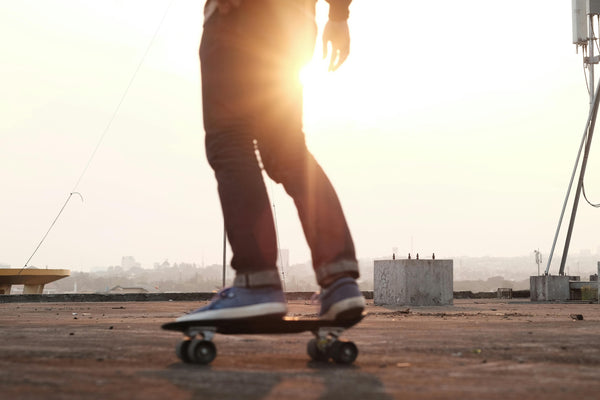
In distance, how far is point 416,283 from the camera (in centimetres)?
1020

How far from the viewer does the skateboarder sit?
235cm

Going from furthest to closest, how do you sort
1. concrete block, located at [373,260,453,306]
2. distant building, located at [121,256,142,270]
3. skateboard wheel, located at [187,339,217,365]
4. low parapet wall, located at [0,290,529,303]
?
distant building, located at [121,256,142,270] < low parapet wall, located at [0,290,529,303] < concrete block, located at [373,260,453,306] < skateboard wheel, located at [187,339,217,365]

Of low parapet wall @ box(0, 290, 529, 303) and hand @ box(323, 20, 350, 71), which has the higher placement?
hand @ box(323, 20, 350, 71)

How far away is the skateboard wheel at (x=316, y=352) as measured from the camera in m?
2.36

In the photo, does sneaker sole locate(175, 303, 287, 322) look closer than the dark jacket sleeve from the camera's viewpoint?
Yes

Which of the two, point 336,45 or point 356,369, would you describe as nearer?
point 356,369

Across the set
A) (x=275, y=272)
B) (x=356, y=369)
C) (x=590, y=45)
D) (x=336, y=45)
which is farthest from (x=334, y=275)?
(x=590, y=45)

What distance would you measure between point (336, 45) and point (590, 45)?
13.3 metres

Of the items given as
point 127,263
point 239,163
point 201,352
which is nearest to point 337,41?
point 239,163

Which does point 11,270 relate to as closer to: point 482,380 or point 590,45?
point 590,45

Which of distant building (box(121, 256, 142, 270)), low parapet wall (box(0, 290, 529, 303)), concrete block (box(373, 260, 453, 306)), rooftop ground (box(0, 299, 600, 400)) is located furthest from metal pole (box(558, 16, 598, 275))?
distant building (box(121, 256, 142, 270))

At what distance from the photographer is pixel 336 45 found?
293 centimetres

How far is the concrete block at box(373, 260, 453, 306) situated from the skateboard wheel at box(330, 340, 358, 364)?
26.0ft

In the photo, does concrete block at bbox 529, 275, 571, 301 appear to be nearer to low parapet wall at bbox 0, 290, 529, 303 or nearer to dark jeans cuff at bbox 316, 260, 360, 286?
low parapet wall at bbox 0, 290, 529, 303
